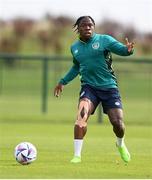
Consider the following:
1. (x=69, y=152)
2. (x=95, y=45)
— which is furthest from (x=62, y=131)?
(x=95, y=45)

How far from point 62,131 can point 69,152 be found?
7.79 metres

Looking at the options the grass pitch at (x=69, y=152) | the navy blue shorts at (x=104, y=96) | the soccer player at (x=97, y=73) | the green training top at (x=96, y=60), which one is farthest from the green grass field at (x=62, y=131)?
the green training top at (x=96, y=60)

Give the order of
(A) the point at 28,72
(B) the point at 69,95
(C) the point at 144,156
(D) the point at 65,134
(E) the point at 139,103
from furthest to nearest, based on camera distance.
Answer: (A) the point at 28,72 → (B) the point at 69,95 → (E) the point at 139,103 → (D) the point at 65,134 → (C) the point at 144,156

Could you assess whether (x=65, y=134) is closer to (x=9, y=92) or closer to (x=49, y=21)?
(x=9, y=92)

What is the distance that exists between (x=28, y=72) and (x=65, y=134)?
28080 millimetres

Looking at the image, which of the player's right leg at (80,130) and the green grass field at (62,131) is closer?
the green grass field at (62,131)

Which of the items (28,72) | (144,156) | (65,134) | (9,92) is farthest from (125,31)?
(144,156)

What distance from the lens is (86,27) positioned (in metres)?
15.5

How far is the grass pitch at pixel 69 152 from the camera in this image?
13656 mm

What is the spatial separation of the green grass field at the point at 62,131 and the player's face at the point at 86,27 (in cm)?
233

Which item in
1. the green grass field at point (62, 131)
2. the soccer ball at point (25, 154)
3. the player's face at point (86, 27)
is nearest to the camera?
the green grass field at point (62, 131)

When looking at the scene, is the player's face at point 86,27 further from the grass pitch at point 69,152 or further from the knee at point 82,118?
the grass pitch at point 69,152

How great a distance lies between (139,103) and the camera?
146 feet

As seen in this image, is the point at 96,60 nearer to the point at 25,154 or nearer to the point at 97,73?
the point at 97,73
